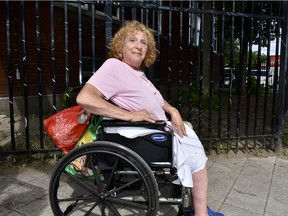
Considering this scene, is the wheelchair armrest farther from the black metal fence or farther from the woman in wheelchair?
the black metal fence

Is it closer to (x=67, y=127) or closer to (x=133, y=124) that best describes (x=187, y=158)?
(x=133, y=124)

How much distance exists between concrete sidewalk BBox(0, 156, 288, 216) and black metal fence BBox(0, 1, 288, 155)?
1.13 ft

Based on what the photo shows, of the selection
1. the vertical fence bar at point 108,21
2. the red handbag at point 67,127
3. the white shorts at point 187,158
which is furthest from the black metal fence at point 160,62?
the white shorts at point 187,158

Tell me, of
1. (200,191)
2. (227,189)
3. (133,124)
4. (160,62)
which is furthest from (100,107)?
(160,62)

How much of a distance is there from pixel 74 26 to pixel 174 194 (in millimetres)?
6026

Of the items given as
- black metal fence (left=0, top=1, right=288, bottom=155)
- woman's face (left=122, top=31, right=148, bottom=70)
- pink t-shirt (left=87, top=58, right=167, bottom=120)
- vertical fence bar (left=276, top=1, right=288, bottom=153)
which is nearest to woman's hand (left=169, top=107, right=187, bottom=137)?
pink t-shirt (left=87, top=58, right=167, bottom=120)

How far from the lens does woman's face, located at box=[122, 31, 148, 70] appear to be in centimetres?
232

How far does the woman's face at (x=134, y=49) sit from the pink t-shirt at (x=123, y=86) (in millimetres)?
108

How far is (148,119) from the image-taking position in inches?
81.2

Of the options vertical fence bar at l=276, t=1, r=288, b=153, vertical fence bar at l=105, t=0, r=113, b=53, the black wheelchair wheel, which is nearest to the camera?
the black wheelchair wheel

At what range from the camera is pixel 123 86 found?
2156mm

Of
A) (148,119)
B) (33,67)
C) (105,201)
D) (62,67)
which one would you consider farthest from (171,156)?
(62,67)

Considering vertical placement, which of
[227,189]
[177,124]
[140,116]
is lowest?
[227,189]

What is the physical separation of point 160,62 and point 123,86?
394 centimetres
